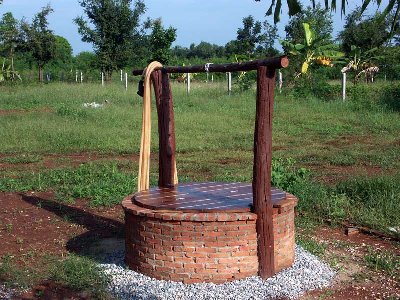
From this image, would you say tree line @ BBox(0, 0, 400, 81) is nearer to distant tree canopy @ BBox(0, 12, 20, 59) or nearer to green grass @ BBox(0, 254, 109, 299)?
distant tree canopy @ BBox(0, 12, 20, 59)

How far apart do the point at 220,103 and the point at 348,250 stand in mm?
13429

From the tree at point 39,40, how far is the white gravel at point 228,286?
3090 centimetres

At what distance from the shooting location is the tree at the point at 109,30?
107 feet

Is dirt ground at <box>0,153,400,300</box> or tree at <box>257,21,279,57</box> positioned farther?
tree at <box>257,21,279,57</box>

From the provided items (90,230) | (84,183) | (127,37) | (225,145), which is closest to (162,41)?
(127,37)

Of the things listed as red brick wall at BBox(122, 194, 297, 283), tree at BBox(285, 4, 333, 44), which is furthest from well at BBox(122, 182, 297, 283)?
tree at BBox(285, 4, 333, 44)

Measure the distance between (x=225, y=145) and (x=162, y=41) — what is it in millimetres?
18515

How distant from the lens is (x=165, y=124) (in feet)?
19.7

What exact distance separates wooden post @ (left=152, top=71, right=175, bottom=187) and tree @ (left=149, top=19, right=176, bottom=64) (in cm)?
2440

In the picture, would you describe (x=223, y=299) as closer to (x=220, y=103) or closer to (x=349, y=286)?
(x=349, y=286)

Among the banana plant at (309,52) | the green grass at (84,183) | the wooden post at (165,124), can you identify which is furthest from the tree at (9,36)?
the wooden post at (165,124)

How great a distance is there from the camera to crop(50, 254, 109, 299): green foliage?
4699mm

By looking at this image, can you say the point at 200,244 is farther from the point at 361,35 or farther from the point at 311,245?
the point at 361,35

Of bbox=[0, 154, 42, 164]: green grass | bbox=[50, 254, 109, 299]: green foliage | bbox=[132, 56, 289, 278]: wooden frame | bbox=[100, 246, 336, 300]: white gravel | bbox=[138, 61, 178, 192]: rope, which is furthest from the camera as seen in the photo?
bbox=[0, 154, 42, 164]: green grass
